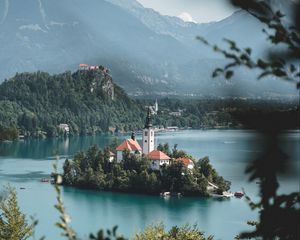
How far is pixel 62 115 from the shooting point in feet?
226

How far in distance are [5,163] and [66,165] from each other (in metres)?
8.65

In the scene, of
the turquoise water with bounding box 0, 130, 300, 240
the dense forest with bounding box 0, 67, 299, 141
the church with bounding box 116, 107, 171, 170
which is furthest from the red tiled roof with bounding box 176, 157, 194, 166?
the dense forest with bounding box 0, 67, 299, 141

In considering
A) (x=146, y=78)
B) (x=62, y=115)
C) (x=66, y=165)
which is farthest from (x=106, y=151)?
(x=146, y=78)

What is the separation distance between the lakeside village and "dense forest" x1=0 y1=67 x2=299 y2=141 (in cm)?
3190

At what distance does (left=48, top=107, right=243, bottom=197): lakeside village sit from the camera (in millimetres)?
24984

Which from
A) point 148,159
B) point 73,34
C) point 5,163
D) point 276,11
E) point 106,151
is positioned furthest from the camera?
point 73,34

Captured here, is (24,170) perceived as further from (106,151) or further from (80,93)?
(80,93)

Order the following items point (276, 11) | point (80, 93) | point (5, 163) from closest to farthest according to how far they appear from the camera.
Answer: point (276, 11) → point (5, 163) → point (80, 93)

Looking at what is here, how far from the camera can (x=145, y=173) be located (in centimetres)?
2547

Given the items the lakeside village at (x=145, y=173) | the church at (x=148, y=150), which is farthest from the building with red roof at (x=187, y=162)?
the church at (x=148, y=150)

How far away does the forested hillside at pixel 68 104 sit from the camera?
211ft

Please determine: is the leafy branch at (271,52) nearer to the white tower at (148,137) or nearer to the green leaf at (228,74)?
the green leaf at (228,74)

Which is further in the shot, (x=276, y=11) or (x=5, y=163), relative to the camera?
(x=5, y=163)

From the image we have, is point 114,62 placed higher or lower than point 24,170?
higher
